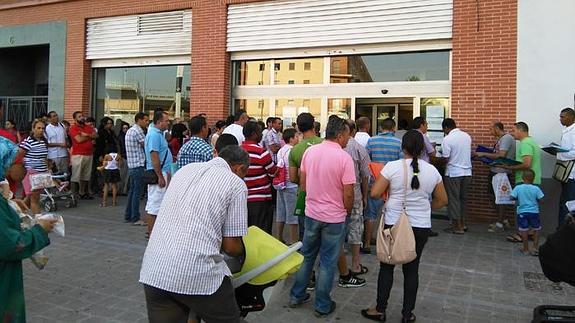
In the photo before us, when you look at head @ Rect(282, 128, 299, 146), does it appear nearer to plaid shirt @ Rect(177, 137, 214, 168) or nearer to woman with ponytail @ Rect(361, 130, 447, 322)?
plaid shirt @ Rect(177, 137, 214, 168)

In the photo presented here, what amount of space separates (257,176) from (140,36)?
926 cm

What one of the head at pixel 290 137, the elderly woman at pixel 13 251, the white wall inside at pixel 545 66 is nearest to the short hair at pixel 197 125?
the head at pixel 290 137

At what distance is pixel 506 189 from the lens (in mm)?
8148

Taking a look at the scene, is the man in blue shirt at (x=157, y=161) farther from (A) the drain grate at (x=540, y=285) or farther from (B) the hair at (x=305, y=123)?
(A) the drain grate at (x=540, y=285)

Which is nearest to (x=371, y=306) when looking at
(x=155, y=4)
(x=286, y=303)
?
(x=286, y=303)

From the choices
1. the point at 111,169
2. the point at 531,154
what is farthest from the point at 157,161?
the point at 531,154

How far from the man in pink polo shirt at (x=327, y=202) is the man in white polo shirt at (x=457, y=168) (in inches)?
168

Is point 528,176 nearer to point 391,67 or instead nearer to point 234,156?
point 391,67

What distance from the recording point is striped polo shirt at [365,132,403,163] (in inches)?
274

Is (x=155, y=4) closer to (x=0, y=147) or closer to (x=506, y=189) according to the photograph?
(x=506, y=189)

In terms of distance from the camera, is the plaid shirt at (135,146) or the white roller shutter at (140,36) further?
the white roller shutter at (140,36)

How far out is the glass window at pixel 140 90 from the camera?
42.3 ft

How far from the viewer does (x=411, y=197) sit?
418 cm

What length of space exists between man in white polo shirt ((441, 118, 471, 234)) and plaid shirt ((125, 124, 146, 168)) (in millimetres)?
5267
